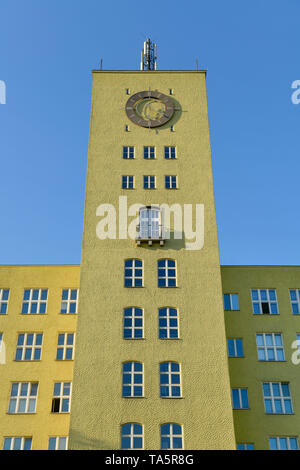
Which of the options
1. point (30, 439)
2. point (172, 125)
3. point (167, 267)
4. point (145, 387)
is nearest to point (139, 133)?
point (172, 125)

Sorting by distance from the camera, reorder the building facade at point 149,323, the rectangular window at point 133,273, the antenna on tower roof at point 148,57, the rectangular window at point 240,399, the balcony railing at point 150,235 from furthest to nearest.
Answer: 1. the antenna on tower roof at point 148,57
2. the balcony railing at point 150,235
3. the rectangular window at point 133,273
4. the rectangular window at point 240,399
5. the building facade at point 149,323

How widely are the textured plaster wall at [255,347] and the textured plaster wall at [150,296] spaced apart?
349 centimetres

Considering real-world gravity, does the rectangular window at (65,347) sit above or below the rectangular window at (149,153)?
below

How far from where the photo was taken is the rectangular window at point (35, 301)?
3562cm

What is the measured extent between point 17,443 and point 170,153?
72.5 feet

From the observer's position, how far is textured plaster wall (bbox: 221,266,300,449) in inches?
1265

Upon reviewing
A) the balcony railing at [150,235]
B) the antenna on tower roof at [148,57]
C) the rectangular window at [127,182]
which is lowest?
the balcony railing at [150,235]

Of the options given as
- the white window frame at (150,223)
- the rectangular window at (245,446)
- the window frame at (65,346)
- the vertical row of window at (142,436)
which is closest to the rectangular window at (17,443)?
the window frame at (65,346)

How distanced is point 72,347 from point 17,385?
4.07 meters

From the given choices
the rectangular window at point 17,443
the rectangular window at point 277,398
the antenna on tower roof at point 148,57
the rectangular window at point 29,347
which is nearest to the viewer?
the rectangular window at point 17,443

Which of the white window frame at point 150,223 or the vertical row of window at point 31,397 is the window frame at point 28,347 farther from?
the white window frame at point 150,223

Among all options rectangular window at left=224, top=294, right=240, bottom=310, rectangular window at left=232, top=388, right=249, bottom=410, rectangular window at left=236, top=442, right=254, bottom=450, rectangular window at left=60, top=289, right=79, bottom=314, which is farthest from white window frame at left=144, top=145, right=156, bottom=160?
rectangular window at left=236, top=442, right=254, bottom=450
